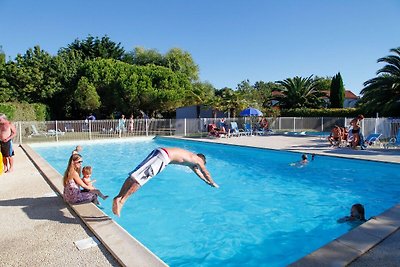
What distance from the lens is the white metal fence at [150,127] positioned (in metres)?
16.8

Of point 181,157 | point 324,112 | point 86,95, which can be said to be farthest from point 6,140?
point 324,112

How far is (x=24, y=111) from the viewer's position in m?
21.8

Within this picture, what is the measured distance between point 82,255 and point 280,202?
5.56 m

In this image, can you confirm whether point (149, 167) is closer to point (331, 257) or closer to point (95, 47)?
point (331, 257)

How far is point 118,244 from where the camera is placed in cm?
354

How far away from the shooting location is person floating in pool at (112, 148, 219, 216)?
4141 millimetres

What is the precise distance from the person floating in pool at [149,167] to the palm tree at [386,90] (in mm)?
20520

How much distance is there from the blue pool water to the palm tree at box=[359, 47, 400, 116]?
1281 centimetres

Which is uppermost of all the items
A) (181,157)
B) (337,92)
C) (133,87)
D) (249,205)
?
(337,92)

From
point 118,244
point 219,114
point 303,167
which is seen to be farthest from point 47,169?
point 219,114

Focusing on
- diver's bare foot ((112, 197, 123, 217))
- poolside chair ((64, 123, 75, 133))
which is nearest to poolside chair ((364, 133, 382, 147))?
diver's bare foot ((112, 197, 123, 217))

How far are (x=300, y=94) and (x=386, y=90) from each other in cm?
1277

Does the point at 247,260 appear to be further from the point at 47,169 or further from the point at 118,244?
the point at 47,169

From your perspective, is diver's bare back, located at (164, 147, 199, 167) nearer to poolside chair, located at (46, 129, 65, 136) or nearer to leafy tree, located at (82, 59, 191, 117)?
poolside chair, located at (46, 129, 65, 136)
